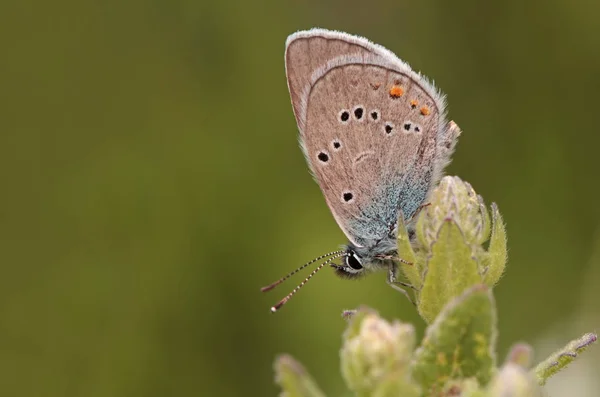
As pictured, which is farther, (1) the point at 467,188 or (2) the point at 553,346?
(2) the point at 553,346

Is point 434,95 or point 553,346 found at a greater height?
point 434,95

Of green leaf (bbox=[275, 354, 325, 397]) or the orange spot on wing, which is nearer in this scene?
green leaf (bbox=[275, 354, 325, 397])

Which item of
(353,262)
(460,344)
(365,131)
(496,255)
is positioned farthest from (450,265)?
(365,131)

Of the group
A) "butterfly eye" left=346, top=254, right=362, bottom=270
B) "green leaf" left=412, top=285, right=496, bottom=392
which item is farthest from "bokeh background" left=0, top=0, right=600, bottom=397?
"green leaf" left=412, top=285, right=496, bottom=392

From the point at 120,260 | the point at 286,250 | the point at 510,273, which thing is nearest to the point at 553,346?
the point at 510,273

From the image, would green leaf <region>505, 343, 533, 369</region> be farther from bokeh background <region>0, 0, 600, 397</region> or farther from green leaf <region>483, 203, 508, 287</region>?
bokeh background <region>0, 0, 600, 397</region>

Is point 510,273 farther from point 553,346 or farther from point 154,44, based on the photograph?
point 154,44

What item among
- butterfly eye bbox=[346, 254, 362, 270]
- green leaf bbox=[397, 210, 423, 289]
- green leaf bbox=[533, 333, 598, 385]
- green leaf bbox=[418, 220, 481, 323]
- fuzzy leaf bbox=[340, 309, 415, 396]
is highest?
butterfly eye bbox=[346, 254, 362, 270]
